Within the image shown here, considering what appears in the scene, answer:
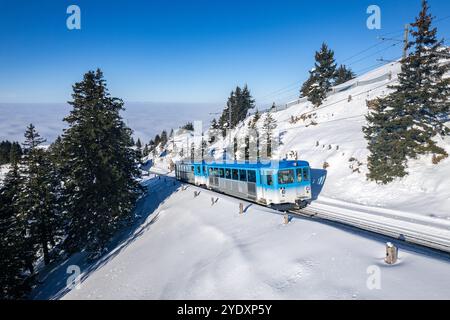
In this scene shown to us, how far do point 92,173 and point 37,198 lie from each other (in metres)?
7.54

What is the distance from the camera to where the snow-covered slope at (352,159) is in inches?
722

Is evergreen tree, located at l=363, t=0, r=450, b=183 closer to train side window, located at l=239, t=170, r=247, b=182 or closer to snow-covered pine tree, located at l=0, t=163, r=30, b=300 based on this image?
train side window, located at l=239, t=170, r=247, b=182

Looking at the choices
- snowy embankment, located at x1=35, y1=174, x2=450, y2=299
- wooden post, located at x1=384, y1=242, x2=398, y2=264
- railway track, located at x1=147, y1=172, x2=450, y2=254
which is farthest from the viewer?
railway track, located at x1=147, y1=172, x2=450, y2=254

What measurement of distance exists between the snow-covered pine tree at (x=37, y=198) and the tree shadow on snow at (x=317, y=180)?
23.9 metres

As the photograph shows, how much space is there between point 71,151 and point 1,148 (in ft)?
455

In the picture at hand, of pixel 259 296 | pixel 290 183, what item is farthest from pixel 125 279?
pixel 290 183

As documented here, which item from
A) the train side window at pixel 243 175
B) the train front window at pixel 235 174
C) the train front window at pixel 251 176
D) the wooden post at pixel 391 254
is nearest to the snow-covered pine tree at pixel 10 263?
the train front window at pixel 235 174

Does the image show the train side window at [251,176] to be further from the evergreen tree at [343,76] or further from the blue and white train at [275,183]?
the evergreen tree at [343,76]

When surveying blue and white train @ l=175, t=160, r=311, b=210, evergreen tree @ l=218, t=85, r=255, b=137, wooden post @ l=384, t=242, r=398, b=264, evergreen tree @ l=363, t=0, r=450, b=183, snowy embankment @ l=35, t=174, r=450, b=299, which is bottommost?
snowy embankment @ l=35, t=174, r=450, b=299

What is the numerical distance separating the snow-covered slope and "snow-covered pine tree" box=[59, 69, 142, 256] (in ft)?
57.9

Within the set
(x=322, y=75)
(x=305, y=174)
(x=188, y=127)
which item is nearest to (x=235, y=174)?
(x=305, y=174)

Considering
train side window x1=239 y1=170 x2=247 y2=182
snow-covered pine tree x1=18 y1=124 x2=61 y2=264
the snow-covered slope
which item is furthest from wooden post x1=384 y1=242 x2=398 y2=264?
snow-covered pine tree x1=18 y1=124 x2=61 y2=264

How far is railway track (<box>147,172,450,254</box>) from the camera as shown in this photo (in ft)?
37.4

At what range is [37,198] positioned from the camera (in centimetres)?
2594
